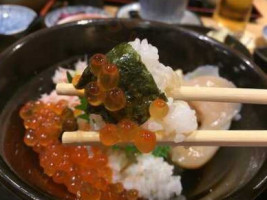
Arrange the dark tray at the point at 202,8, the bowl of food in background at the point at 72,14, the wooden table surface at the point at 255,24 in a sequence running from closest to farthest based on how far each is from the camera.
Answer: the bowl of food in background at the point at 72,14
the wooden table surface at the point at 255,24
the dark tray at the point at 202,8

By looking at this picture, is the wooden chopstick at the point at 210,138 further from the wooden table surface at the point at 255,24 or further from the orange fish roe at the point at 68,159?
the wooden table surface at the point at 255,24

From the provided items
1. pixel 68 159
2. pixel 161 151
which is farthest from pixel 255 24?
pixel 68 159

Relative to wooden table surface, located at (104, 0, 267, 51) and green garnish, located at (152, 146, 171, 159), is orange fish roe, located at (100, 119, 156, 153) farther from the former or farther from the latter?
wooden table surface, located at (104, 0, 267, 51)

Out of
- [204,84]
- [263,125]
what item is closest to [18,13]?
[204,84]

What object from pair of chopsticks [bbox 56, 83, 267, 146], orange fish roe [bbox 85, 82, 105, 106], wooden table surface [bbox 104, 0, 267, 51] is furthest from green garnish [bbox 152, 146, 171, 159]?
wooden table surface [bbox 104, 0, 267, 51]

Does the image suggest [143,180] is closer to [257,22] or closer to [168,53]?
[168,53]

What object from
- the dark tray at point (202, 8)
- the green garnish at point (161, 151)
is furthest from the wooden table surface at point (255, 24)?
the green garnish at point (161, 151)
